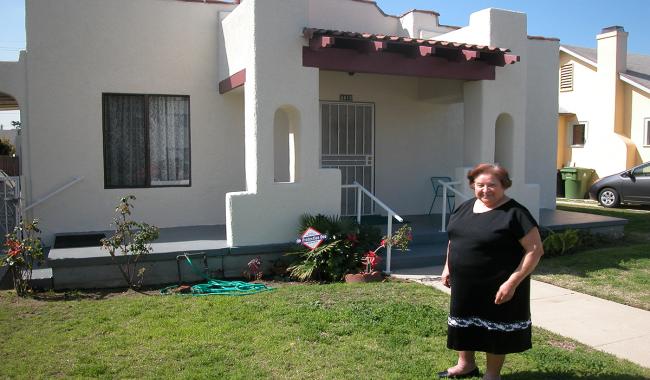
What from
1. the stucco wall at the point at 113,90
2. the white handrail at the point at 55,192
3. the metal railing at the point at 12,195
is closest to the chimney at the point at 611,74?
the stucco wall at the point at 113,90

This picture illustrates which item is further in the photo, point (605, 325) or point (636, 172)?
point (636, 172)

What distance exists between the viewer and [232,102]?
9.49 m

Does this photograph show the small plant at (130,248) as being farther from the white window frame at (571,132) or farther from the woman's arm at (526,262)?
the white window frame at (571,132)

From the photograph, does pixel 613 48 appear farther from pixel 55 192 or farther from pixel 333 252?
pixel 55 192

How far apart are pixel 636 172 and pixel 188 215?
41.4 ft

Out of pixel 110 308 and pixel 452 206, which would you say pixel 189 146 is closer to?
pixel 110 308

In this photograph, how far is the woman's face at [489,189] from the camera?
12.2ft

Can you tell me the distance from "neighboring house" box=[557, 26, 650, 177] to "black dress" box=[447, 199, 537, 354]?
17.4 meters

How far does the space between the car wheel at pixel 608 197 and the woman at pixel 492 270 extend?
13811 mm

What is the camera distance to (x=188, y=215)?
30.6 ft

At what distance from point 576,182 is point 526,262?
1694cm

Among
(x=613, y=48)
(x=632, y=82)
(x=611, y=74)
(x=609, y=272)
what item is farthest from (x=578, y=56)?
(x=609, y=272)

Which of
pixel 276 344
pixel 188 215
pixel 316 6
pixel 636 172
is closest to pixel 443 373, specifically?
pixel 276 344

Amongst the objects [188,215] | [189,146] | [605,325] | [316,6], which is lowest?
[605,325]
